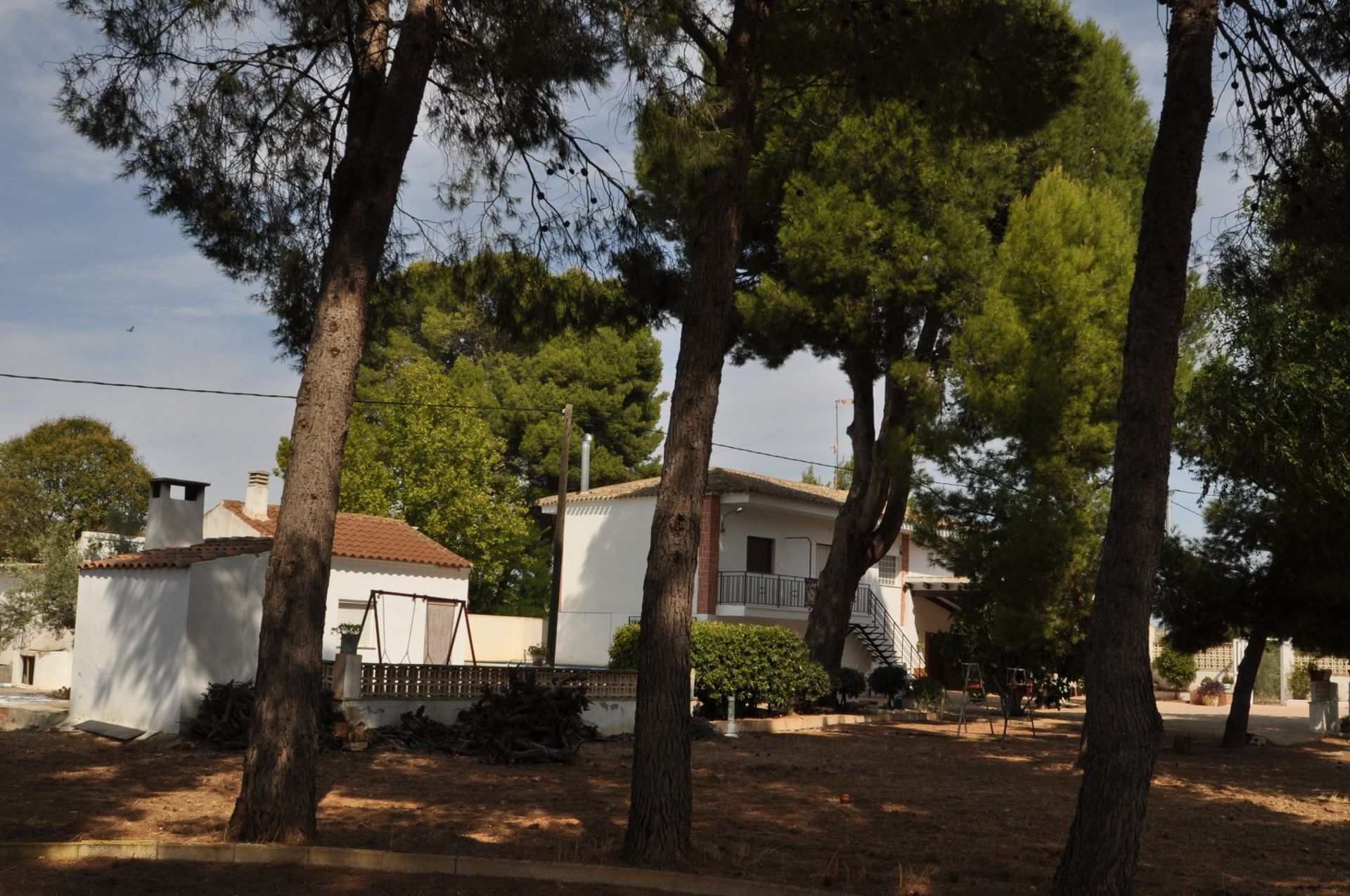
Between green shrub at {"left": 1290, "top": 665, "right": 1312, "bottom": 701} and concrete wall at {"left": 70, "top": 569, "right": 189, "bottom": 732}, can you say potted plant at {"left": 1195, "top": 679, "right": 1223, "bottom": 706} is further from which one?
concrete wall at {"left": 70, "top": 569, "right": 189, "bottom": 732}

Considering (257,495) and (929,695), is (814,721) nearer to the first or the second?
(929,695)

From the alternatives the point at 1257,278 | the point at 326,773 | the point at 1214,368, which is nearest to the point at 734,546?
the point at 1214,368

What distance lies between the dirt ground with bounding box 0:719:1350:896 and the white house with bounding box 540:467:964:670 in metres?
14.0

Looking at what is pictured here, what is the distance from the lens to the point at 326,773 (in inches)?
485

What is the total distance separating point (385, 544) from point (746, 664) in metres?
7.93

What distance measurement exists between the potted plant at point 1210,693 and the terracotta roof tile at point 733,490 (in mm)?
11732

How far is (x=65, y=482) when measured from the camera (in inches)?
1692

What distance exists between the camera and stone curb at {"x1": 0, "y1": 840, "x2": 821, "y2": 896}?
22.3 feet

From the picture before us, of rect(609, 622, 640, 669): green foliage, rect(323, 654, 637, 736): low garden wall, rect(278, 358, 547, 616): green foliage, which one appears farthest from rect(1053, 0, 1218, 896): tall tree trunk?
rect(278, 358, 547, 616): green foliage

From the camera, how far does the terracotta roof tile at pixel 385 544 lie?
Result: 2291 cm

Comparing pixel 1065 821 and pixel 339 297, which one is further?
pixel 1065 821

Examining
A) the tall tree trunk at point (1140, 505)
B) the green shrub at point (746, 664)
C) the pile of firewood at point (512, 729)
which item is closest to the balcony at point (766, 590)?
the green shrub at point (746, 664)

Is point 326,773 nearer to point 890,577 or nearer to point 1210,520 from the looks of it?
point 1210,520

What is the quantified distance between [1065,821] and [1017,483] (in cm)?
865
